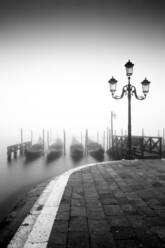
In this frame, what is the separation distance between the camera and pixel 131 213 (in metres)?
2.49

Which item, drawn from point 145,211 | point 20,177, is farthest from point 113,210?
point 20,177

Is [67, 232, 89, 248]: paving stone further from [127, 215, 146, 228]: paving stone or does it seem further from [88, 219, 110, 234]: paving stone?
[127, 215, 146, 228]: paving stone

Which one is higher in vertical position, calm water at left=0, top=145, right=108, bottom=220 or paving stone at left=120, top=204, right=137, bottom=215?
paving stone at left=120, top=204, right=137, bottom=215

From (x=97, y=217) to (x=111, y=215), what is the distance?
23 centimetres

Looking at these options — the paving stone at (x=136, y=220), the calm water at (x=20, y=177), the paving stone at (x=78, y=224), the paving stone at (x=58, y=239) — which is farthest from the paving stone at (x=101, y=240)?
the calm water at (x=20, y=177)

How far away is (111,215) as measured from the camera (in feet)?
8.00

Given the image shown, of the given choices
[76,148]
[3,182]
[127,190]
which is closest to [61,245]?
[127,190]

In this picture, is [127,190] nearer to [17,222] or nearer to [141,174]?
[141,174]

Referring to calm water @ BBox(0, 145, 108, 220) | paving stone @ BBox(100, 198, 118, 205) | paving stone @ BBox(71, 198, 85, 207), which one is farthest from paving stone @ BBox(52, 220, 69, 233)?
calm water @ BBox(0, 145, 108, 220)

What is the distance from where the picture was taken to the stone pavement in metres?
1.85

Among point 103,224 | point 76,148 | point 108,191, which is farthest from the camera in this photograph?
point 76,148

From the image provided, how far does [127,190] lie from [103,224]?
1483 mm

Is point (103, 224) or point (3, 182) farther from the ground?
point (103, 224)

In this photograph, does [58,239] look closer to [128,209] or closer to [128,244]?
[128,244]
